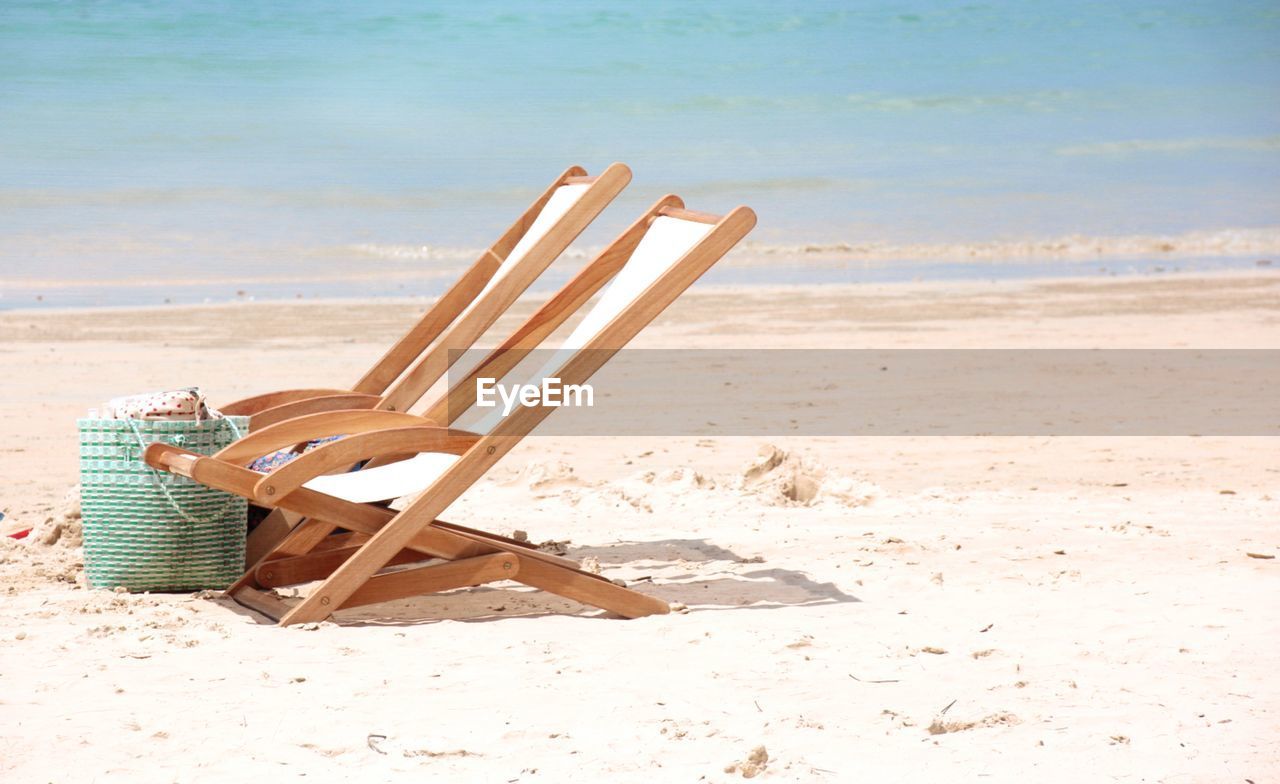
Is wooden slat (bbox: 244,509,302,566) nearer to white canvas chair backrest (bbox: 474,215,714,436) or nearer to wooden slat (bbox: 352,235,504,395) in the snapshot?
wooden slat (bbox: 352,235,504,395)

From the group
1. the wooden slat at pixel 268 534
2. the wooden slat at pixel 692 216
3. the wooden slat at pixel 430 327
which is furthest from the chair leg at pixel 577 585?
the wooden slat at pixel 430 327

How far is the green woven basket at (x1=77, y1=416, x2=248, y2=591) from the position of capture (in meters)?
4.35

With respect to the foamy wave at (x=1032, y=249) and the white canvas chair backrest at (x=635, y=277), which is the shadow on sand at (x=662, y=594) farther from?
the foamy wave at (x=1032, y=249)

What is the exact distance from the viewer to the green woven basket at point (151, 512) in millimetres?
4348

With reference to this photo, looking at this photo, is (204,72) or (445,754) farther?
(204,72)

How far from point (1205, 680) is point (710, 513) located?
8.93ft

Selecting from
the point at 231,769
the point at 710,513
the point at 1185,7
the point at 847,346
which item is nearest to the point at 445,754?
the point at 231,769

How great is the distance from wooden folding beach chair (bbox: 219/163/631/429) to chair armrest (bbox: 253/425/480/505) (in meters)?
0.80

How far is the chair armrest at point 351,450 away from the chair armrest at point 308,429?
11cm

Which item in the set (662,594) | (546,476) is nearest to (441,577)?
(662,594)

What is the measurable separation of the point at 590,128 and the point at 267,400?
35.6 meters

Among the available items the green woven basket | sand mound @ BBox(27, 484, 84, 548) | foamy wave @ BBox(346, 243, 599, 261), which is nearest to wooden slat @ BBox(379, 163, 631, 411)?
the green woven basket

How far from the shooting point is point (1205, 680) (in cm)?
342

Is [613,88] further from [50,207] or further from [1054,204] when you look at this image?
[50,207]
